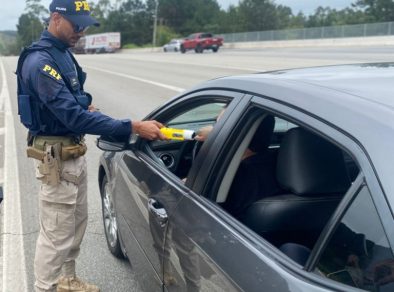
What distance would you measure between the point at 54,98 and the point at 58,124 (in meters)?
0.25

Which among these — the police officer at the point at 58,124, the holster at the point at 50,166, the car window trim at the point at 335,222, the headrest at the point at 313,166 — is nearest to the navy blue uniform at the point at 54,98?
the police officer at the point at 58,124

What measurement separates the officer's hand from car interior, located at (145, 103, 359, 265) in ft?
2.14

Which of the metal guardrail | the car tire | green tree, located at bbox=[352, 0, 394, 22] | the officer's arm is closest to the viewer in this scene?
the officer's arm

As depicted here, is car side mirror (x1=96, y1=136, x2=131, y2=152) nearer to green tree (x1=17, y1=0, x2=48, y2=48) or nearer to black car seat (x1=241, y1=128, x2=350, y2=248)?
black car seat (x1=241, y1=128, x2=350, y2=248)

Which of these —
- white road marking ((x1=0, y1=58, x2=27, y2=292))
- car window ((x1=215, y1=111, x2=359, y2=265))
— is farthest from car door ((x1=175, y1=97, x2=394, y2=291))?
white road marking ((x1=0, y1=58, x2=27, y2=292))

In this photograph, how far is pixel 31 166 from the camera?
7.29 meters

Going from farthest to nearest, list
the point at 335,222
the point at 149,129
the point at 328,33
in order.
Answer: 1. the point at 328,33
2. the point at 149,129
3. the point at 335,222

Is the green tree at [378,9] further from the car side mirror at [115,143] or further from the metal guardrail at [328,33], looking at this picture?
the car side mirror at [115,143]

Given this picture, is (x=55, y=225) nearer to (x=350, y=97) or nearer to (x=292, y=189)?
(x=292, y=189)

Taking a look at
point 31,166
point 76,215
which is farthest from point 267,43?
point 76,215

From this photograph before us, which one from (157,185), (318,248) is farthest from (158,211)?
(318,248)

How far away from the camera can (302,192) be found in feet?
6.84

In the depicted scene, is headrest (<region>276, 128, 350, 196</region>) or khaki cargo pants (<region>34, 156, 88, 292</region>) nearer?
headrest (<region>276, 128, 350, 196</region>)

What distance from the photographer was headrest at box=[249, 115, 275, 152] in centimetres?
254
